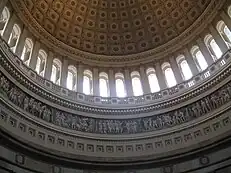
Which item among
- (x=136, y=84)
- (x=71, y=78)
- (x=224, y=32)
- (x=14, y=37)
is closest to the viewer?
(x=14, y=37)

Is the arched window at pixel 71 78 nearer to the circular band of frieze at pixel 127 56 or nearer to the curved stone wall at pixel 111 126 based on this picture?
the circular band of frieze at pixel 127 56

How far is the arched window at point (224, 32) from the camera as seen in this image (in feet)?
75.5

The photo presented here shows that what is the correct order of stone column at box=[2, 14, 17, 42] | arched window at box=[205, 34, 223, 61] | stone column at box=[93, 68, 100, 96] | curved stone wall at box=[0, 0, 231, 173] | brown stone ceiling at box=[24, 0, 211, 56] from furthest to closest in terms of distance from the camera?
1. brown stone ceiling at box=[24, 0, 211, 56]
2. stone column at box=[93, 68, 100, 96]
3. arched window at box=[205, 34, 223, 61]
4. stone column at box=[2, 14, 17, 42]
5. curved stone wall at box=[0, 0, 231, 173]

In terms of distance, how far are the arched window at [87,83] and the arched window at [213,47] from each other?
322 inches

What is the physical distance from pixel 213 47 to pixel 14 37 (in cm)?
1259

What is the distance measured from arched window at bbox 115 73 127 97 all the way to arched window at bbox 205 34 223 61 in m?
6.26

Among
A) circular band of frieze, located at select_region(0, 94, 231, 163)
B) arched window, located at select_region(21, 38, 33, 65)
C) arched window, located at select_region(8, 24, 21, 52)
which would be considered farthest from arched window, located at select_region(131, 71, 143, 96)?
arched window, located at select_region(8, 24, 21, 52)

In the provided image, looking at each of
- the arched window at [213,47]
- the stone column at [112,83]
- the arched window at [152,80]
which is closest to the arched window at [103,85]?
the stone column at [112,83]

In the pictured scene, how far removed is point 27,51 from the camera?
23312mm

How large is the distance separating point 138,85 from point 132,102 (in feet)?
6.53

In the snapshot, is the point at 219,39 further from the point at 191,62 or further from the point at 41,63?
the point at 41,63

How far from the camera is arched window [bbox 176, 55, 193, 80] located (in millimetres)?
24391

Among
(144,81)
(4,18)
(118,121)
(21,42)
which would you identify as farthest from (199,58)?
(4,18)

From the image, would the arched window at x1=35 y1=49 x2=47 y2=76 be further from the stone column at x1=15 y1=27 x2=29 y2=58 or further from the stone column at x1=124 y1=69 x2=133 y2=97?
the stone column at x1=124 y1=69 x2=133 y2=97
